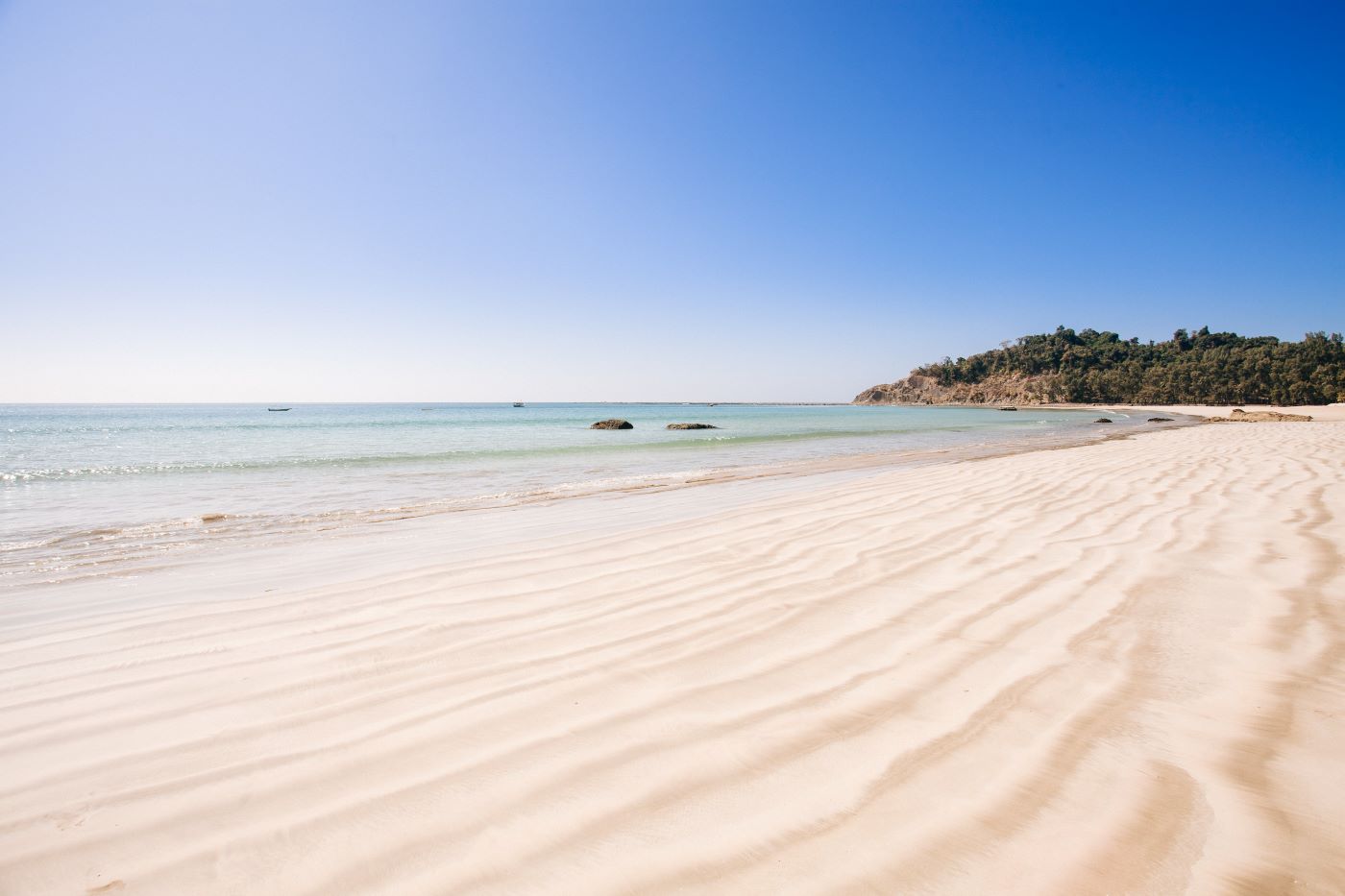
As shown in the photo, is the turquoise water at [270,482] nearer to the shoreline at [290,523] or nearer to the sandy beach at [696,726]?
the shoreline at [290,523]

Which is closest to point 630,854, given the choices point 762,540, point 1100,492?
point 762,540

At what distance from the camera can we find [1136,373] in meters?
83.3

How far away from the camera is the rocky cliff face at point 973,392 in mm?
108938

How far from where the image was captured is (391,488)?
10422mm

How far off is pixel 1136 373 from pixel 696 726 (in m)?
106

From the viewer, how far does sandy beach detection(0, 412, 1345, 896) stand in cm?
144

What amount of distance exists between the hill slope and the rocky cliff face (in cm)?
24

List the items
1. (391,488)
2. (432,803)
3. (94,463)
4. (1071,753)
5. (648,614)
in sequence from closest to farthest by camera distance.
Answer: (432,803)
(1071,753)
(648,614)
(391,488)
(94,463)

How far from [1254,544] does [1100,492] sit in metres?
2.78

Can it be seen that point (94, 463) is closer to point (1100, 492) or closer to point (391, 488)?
point (391, 488)

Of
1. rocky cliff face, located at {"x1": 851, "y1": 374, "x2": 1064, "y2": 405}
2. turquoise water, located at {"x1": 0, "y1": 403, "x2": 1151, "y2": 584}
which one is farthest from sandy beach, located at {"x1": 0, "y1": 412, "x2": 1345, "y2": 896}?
rocky cliff face, located at {"x1": 851, "y1": 374, "x2": 1064, "y2": 405}

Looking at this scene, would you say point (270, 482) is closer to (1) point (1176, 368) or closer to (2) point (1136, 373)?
(1) point (1176, 368)

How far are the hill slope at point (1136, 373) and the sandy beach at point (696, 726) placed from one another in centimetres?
8228

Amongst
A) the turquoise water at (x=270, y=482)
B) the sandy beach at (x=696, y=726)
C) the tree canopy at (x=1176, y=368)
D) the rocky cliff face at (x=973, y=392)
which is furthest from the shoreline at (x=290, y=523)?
the rocky cliff face at (x=973, y=392)
